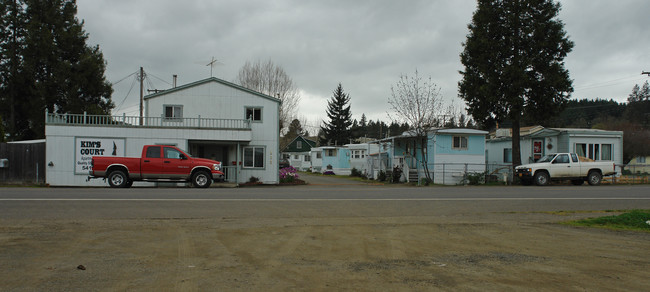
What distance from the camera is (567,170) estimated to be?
85.0 feet

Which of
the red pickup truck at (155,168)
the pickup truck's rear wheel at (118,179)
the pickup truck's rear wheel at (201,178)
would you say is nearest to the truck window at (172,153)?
the red pickup truck at (155,168)

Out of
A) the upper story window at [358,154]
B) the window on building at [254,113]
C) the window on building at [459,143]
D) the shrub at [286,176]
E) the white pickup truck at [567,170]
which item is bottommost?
the shrub at [286,176]

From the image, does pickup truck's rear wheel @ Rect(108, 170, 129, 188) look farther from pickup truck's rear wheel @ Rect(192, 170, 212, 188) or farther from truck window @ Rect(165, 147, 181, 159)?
pickup truck's rear wheel @ Rect(192, 170, 212, 188)

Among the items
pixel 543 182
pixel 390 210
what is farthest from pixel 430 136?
pixel 390 210

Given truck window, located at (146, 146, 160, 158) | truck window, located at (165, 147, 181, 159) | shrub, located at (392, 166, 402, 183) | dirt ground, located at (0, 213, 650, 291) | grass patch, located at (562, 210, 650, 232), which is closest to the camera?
dirt ground, located at (0, 213, 650, 291)

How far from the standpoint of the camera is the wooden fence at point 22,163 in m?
23.5

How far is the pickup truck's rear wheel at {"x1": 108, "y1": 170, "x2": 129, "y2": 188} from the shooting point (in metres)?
19.6

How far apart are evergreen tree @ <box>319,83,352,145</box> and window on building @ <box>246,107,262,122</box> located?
157 ft

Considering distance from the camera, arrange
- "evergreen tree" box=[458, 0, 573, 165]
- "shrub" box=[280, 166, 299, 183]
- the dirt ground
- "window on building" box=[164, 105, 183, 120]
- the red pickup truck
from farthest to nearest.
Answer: "evergreen tree" box=[458, 0, 573, 165], "shrub" box=[280, 166, 299, 183], "window on building" box=[164, 105, 183, 120], the red pickup truck, the dirt ground

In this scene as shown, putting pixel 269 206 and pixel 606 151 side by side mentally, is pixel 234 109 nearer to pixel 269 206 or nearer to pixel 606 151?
pixel 269 206

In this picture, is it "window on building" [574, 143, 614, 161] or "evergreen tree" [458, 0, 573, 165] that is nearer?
"evergreen tree" [458, 0, 573, 165]

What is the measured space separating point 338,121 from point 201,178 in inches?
2179

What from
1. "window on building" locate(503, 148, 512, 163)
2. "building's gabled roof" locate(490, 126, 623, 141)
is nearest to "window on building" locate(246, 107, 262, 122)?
"building's gabled roof" locate(490, 126, 623, 141)

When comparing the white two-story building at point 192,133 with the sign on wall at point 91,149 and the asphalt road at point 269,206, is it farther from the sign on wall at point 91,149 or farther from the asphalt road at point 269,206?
the asphalt road at point 269,206
